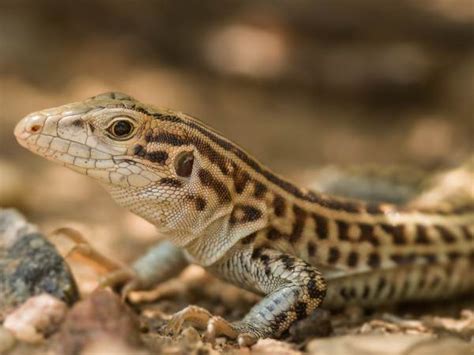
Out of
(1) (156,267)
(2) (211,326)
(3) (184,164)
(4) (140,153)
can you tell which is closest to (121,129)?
(4) (140,153)

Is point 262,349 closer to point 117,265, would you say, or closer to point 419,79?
point 117,265

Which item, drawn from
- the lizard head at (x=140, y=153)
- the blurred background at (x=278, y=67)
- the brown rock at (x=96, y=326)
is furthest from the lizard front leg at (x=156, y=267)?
the blurred background at (x=278, y=67)

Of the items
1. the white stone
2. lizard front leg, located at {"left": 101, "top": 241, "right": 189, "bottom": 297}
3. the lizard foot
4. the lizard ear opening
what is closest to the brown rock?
the lizard foot

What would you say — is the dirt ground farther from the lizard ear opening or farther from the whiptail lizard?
the lizard ear opening

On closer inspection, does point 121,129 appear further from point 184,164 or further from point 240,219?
point 240,219

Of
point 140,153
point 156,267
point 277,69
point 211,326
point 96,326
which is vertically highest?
point 277,69

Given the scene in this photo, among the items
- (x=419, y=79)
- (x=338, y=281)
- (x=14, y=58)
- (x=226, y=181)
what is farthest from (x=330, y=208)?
(x=14, y=58)
